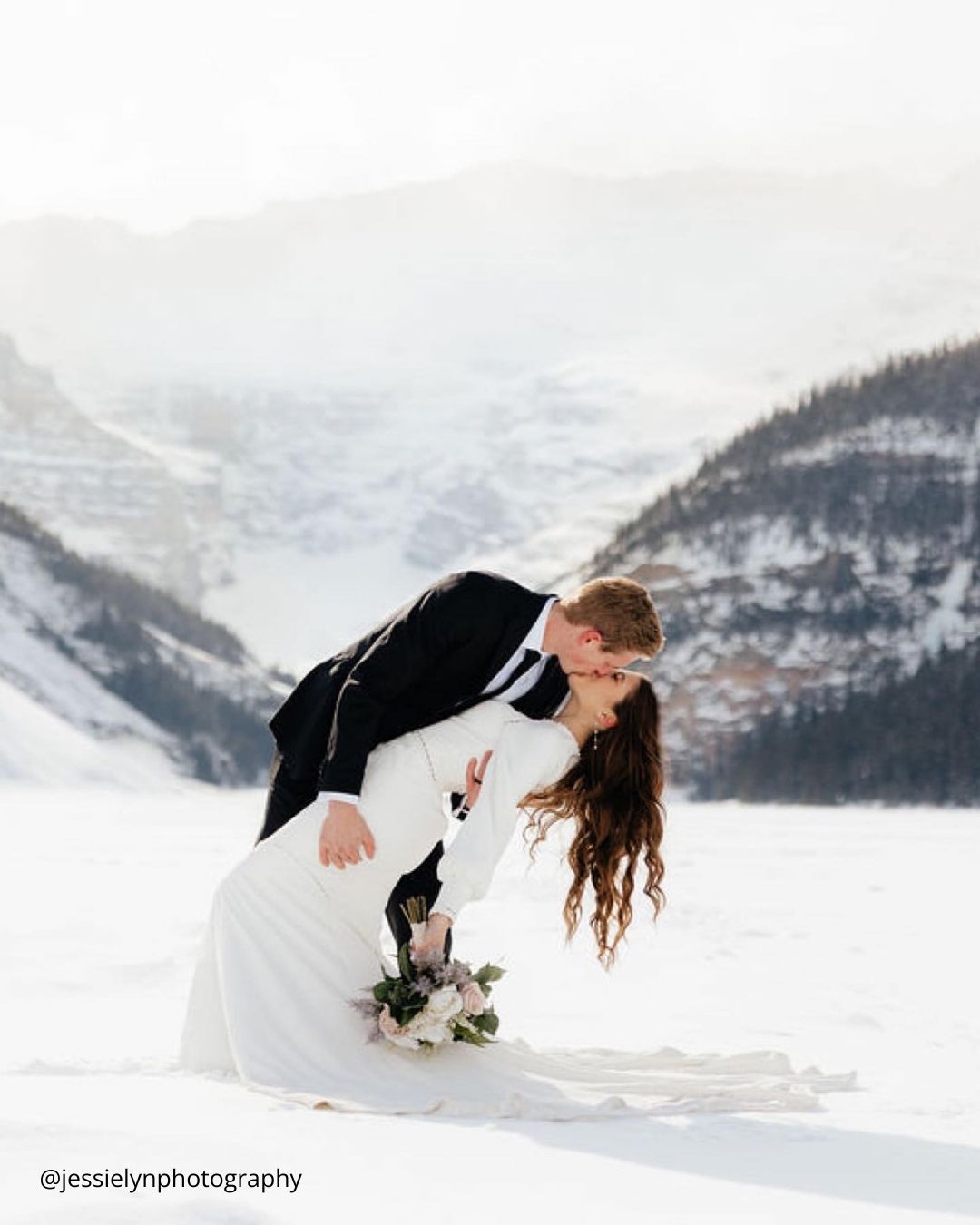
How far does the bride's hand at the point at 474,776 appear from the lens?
18.6ft

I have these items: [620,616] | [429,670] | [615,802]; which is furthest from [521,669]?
[615,802]

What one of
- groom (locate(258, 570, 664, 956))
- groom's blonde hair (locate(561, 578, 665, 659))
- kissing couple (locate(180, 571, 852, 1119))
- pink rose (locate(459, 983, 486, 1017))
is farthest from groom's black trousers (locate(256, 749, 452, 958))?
groom's blonde hair (locate(561, 578, 665, 659))

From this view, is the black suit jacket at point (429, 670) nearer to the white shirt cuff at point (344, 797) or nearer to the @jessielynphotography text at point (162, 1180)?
the white shirt cuff at point (344, 797)

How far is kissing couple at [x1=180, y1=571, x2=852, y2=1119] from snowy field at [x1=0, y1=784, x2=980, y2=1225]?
26 centimetres

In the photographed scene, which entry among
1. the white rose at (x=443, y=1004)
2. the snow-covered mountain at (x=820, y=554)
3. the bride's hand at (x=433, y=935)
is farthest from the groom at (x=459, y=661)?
the snow-covered mountain at (x=820, y=554)

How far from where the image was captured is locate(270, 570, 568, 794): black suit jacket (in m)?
5.55

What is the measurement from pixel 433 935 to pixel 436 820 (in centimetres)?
54

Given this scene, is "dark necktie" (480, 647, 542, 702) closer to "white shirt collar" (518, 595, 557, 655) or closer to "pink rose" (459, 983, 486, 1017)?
"white shirt collar" (518, 595, 557, 655)

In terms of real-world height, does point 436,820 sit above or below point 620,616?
below

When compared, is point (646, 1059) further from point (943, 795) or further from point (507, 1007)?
point (943, 795)

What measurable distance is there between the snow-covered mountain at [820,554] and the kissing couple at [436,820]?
330 feet

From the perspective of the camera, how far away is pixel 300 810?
5.99 metres

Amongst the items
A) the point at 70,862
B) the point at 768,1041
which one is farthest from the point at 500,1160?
the point at 70,862

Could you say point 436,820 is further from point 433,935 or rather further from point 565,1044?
point 565,1044
